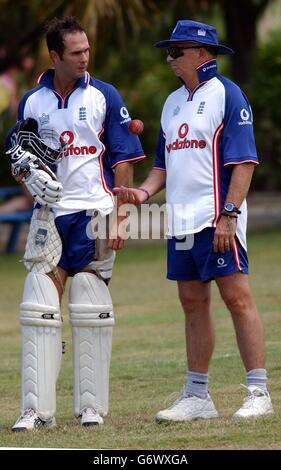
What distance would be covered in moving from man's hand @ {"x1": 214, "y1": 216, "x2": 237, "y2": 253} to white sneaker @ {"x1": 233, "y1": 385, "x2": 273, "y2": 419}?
782 mm

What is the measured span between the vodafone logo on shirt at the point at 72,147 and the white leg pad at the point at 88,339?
26.0 inches

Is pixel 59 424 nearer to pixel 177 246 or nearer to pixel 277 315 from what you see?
pixel 177 246

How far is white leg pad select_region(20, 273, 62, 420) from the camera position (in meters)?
6.62

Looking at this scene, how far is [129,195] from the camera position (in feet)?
22.0

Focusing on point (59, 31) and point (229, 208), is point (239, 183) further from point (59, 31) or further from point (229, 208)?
point (59, 31)

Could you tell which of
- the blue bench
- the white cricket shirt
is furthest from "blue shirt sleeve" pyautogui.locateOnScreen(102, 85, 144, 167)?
the blue bench

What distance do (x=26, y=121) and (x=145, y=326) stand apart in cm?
468

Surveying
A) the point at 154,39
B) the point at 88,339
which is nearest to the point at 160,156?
the point at 88,339

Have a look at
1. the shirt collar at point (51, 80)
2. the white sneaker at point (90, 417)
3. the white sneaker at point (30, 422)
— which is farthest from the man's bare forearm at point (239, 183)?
the white sneaker at point (30, 422)

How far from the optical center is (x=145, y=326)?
11227mm

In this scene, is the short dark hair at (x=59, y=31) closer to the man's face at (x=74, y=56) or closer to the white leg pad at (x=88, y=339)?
the man's face at (x=74, y=56)

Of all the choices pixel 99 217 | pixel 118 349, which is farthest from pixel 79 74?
pixel 118 349

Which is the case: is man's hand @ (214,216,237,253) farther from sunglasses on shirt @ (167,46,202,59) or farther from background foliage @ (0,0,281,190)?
background foliage @ (0,0,281,190)

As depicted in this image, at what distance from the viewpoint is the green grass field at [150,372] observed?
6160 millimetres
